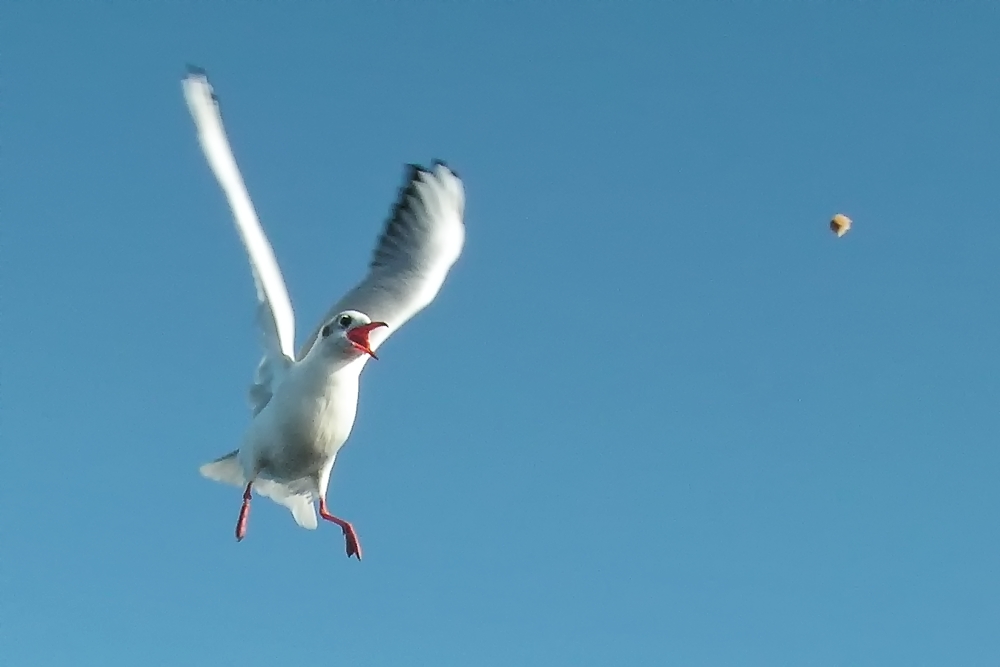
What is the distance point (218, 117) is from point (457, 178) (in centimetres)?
173

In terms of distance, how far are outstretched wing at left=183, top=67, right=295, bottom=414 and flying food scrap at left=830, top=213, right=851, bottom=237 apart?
289 centimetres

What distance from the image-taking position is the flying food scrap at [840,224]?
27.1 feet

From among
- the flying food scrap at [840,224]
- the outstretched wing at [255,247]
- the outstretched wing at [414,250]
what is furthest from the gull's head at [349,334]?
the flying food scrap at [840,224]

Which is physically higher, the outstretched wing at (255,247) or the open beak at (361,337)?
the outstretched wing at (255,247)

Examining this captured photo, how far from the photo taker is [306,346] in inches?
306

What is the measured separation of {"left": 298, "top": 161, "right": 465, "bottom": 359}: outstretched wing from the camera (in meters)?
8.12

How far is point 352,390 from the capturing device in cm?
712

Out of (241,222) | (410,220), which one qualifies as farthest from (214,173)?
(410,220)

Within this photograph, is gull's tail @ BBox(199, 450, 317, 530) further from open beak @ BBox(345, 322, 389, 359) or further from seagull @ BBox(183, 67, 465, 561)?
open beak @ BBox(345, 322, 389, 359)

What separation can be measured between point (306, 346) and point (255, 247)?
0.71 m

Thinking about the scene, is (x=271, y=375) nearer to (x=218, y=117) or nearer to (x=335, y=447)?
(x=335, y=447)

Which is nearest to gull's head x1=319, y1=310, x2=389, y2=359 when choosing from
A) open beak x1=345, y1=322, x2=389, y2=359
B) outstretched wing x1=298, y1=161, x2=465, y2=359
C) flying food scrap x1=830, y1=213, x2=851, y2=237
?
open beak x1=345, y1=322, x2=389, y2=359

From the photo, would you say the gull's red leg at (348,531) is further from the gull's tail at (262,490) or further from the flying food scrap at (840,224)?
the flying food scrap at (840,224)

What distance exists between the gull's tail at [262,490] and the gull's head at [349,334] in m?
1.08
